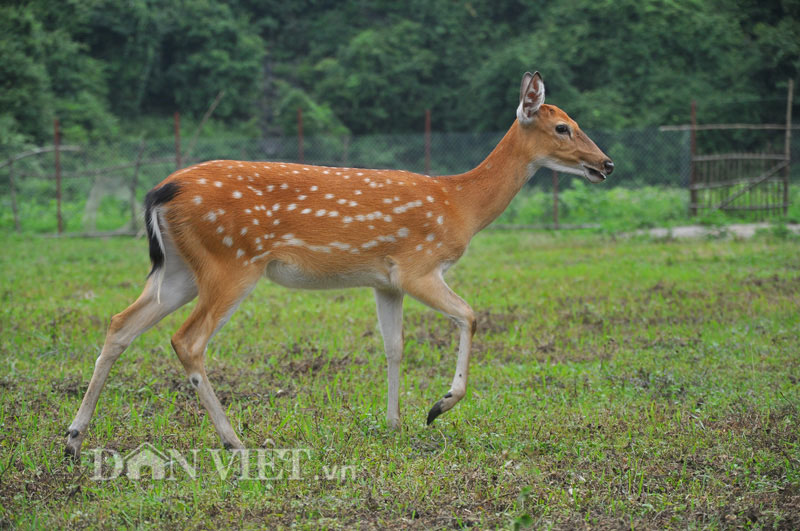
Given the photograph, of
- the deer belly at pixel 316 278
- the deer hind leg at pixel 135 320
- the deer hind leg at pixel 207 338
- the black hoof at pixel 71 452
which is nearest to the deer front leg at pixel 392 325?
the deer belly at pixel 316 278

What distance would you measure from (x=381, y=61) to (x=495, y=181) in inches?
1093

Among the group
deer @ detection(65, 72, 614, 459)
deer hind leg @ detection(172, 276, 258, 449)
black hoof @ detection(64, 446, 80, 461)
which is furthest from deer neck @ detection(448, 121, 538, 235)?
black hoof @ detection(64, 446, 80, 461)

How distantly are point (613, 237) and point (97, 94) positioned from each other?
24856 millimetres

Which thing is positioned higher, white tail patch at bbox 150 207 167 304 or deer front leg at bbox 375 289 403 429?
white tail patch at bbox 150 207 167 304

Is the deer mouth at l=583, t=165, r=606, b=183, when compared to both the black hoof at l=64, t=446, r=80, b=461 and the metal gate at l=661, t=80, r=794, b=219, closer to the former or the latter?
the black hoof at l=64, t=446, r=80, b=461

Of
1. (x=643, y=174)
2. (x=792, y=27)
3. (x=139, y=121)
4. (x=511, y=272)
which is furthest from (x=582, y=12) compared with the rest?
(x=511, y=272)

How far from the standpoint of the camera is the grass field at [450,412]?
3443mm

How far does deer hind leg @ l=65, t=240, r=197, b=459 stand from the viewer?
4141 millimetres

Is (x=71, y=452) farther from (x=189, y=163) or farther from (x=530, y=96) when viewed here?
(x=189, y=163)

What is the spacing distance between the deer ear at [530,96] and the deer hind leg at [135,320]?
2.13 m

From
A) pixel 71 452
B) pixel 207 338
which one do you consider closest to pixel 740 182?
pixel 207 338

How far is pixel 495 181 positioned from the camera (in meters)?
5.11

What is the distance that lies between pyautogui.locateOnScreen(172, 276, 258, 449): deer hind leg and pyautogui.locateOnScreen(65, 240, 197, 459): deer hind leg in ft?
0.76

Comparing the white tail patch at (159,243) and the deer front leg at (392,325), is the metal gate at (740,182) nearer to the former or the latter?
the deer front leg at (392,325)
